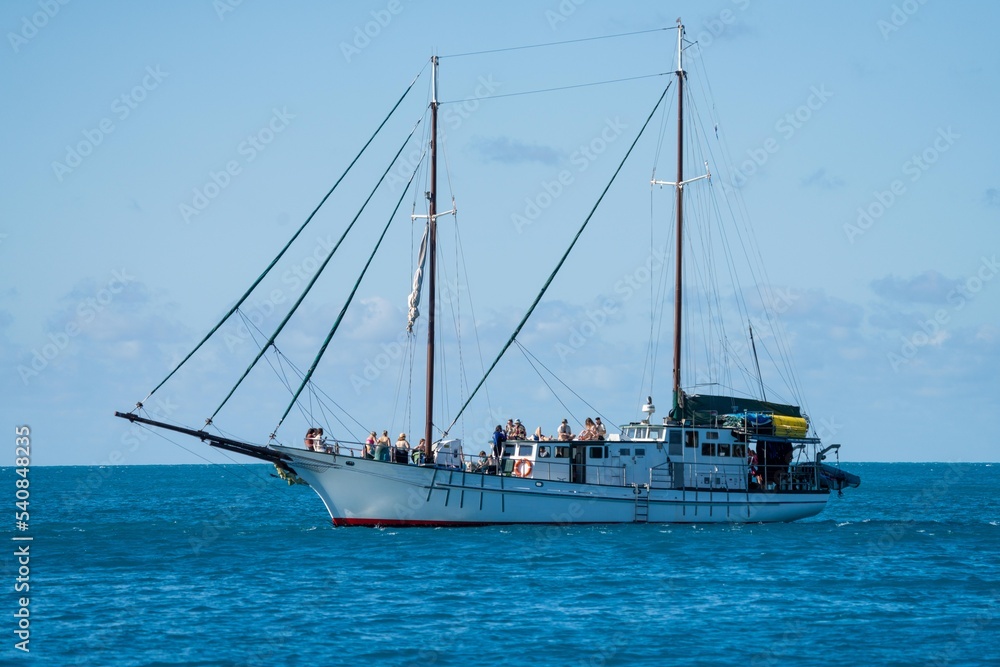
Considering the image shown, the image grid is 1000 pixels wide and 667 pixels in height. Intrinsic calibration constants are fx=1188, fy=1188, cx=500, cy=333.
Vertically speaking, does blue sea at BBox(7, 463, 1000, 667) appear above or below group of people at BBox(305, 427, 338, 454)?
below

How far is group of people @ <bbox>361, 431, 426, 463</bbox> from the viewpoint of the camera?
140ft

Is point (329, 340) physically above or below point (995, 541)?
above

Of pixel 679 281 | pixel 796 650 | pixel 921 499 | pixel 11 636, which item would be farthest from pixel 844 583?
pixel 921 499

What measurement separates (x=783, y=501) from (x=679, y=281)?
33.3ft

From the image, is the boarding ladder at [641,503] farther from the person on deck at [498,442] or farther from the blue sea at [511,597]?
the person on deck at [498,442]

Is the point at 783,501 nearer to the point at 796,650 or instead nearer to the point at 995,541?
the point at 995,541

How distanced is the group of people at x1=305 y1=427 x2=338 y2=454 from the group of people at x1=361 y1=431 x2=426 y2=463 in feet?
3.85

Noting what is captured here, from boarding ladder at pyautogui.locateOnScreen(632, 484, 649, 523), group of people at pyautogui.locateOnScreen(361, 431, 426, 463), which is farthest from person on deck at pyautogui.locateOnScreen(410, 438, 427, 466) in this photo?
boarding ladder at pyautogui.locateOnScreen(632, 484, 649, 523)

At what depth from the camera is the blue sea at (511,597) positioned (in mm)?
25344

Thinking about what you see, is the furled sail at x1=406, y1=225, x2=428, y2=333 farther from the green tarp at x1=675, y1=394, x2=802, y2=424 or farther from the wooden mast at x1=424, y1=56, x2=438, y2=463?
the green tarp at x1=675, y1=394, x2=802, y2=424

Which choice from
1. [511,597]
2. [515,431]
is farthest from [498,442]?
[511,597]

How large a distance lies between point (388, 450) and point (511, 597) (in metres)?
12.4

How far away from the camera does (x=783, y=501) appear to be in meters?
49.5

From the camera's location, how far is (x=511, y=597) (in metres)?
31.4
